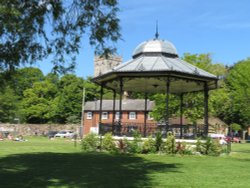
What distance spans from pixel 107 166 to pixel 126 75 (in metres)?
8.31

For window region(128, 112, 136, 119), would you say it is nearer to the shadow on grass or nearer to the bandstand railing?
the bandstand railing

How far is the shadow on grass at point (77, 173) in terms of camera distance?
408 inches

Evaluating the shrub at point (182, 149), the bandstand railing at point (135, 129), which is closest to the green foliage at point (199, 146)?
the shrub at point (182, 149)

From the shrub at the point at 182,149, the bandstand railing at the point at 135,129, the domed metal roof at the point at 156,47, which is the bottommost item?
the shrub at the point at 182,149

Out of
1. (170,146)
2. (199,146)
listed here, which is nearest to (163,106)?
(199,146)

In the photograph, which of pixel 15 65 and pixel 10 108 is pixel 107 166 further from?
pixel 10 108

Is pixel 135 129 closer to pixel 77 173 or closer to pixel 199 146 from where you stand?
pixel 199 146

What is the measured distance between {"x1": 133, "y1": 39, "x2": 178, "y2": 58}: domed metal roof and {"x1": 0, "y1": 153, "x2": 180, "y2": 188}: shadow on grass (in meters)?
9.08

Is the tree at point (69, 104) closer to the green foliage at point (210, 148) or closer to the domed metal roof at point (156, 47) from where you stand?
the domed metal roof at point (156, 47)

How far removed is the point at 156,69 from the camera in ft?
69.4

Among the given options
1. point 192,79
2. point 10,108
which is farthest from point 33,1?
point 10,108

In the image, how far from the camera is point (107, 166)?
47.0 ft

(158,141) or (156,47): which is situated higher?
(156,47)

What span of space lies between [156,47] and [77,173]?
12.4 metres
